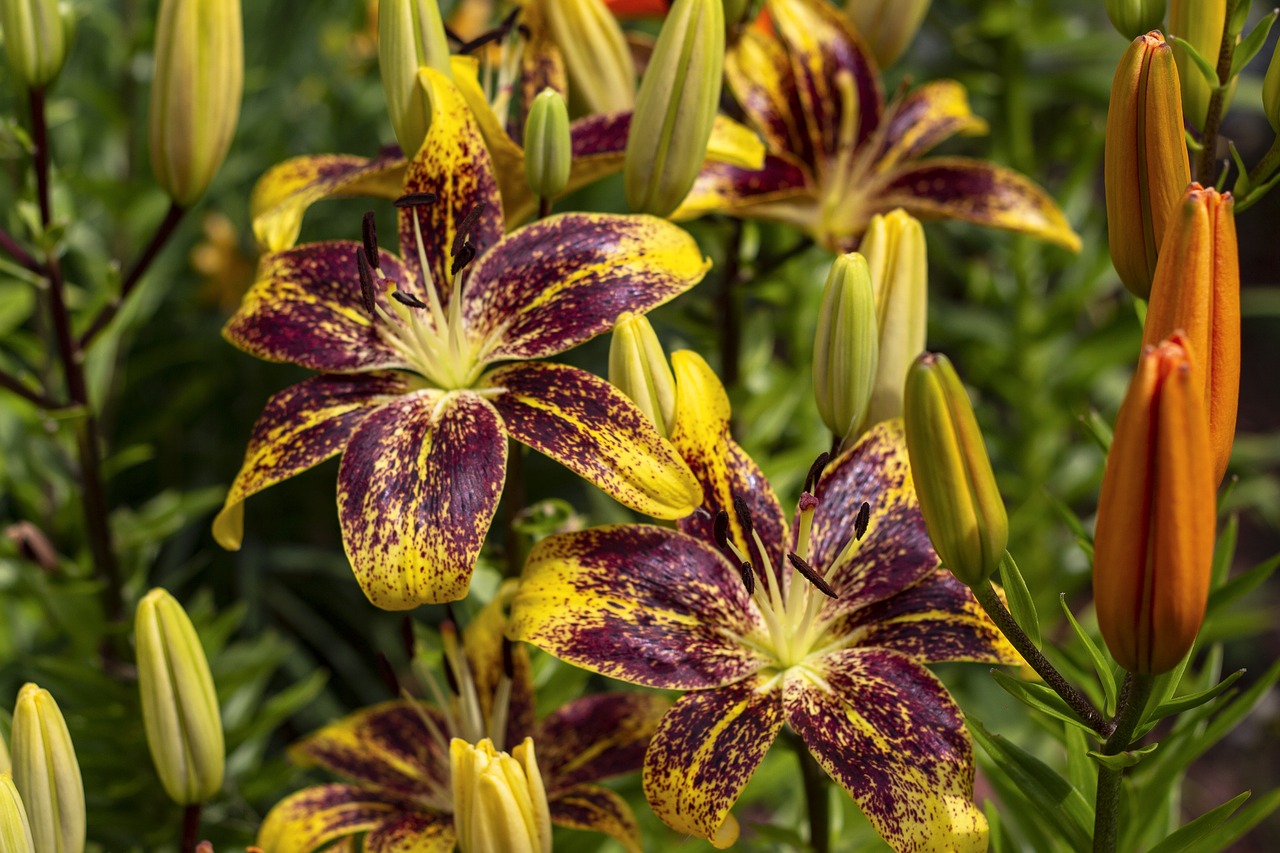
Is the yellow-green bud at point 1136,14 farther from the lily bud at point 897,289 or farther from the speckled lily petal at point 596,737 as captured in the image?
the speckled lily petal at point 596,737

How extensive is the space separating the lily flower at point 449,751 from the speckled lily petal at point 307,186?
19cm

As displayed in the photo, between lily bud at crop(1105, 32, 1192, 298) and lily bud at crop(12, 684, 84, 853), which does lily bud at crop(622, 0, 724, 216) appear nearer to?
lily bud at crop(1105, 32, 1192, 298)

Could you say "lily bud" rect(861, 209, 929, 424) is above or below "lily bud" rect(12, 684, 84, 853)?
above

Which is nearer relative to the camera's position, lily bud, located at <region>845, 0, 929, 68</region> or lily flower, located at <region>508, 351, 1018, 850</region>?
lily flower, located at <region>508, 351, 1018, 850</region>

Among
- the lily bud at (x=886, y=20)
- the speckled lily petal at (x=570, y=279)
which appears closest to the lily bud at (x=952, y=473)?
the speckled lily petal at (x=570, y=279)

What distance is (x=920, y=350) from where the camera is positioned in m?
0.53

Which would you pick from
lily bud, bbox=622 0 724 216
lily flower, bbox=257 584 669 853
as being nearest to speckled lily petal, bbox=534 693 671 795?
lily flower, bbox=257 584 669 853

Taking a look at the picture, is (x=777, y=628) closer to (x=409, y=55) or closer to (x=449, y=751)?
(x=449, y=751)

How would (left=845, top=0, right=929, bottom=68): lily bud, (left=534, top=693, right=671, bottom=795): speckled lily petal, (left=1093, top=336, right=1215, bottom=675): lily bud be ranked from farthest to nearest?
1. (left=845, top=0, right=929, bottom=68): lily bud
2. (left=534, top=693, right=671, bottom=795): speckled lily petal
3. (left=1093, top=336, right=1215, bottom=675): lily bud

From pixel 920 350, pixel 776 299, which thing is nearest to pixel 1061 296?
pixel 776 299

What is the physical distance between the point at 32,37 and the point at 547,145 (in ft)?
0.81

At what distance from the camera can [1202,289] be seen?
0.37m

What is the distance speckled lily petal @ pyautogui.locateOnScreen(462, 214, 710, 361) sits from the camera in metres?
0.50

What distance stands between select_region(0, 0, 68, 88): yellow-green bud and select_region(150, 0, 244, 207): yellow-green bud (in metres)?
0.04
